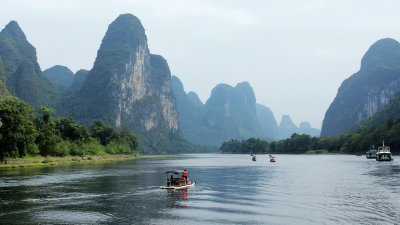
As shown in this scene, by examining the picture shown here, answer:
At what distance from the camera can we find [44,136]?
100 metres

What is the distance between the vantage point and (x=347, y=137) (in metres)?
179

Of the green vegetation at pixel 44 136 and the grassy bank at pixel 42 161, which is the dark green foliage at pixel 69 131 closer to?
the green vegetation at pixel 44 136

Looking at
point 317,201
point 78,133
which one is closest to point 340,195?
point 317,201

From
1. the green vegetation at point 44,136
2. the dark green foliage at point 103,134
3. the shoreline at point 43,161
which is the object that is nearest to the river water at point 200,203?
the shoreline at point 43,161

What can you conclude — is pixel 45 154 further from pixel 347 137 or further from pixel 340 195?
pixel 347 137

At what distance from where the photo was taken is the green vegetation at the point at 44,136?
8275 cm

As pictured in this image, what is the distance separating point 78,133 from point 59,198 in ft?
294

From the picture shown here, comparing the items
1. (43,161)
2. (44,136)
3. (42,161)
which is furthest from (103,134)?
(42,161)

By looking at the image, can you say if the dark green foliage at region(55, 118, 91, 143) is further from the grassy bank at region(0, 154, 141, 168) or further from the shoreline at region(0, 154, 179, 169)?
the grassy bank at region(0, 154, 141, 168)

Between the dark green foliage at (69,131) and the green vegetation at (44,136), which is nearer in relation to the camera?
the green vegetation at (44,136)

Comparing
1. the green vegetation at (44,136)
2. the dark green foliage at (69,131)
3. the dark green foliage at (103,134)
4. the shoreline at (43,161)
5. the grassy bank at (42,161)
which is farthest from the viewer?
the dark green foliage at (103,134)

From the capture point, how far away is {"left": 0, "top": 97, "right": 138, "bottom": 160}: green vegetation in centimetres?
8275

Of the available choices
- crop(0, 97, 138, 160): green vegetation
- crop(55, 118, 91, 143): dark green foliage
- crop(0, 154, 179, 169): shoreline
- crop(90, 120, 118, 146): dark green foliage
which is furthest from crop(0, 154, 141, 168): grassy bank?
crop(90, 120, 118, 146): dark green foliage

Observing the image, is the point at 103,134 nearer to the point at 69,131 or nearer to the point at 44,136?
the point at 69,131
